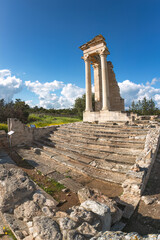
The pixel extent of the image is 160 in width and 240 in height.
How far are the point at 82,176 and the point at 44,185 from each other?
1398 millimetres

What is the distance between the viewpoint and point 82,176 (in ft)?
16.0

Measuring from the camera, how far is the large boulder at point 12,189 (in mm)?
2619

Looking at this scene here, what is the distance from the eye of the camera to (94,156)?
6.13m

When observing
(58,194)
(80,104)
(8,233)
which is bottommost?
(58,194)

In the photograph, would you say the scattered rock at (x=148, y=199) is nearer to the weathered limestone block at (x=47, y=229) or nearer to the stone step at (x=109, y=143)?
the weathered limestone block at (x=47, y=229)

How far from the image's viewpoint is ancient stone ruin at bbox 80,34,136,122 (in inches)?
546

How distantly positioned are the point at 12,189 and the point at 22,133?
766cm

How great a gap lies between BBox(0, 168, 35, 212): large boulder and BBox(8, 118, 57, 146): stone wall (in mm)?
6824

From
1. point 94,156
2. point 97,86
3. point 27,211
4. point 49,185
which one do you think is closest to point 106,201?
point 27,211

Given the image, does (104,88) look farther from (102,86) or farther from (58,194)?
(58,194)

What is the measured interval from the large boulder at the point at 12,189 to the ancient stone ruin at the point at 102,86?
10.1 meters

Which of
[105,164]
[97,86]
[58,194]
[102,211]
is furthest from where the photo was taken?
[97,86]

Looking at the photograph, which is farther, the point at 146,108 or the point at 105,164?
the point at 146,108

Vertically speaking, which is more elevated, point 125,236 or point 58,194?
point 125,236
